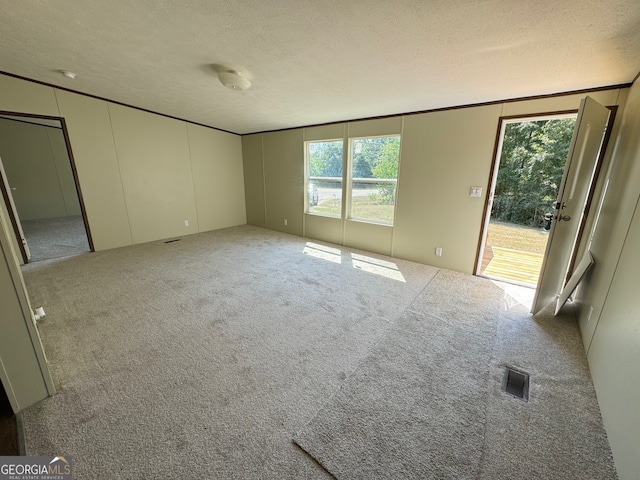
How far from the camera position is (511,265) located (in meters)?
3.91

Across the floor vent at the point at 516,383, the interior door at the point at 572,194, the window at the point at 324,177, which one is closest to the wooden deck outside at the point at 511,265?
the interior door at the point at 572,194

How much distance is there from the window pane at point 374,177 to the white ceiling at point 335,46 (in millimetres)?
926

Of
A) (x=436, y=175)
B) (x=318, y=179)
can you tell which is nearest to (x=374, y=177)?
(x=436, y=175)

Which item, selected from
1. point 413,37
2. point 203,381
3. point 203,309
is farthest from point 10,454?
point 413,37

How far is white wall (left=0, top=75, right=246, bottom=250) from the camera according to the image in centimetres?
345

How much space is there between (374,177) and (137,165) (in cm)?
413

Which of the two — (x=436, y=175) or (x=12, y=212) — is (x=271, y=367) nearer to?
(x=436, y=175)

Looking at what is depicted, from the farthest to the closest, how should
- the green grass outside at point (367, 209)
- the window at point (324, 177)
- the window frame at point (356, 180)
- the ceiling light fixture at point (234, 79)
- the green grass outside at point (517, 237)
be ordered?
the green grass outside at point (517, 237)
the window at point (324, 177)
the green grass outside at point (367, 209)
the window frame at point (356, 180)
the ceiling light fixture at point (234, 79)

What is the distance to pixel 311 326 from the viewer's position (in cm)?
222

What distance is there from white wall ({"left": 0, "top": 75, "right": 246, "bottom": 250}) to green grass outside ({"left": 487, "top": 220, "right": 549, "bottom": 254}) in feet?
19.1

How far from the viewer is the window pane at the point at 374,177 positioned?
12.9ft

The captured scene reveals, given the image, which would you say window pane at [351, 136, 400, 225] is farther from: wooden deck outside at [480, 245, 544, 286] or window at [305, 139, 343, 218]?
wooden deck outside at [480, 245, 544, 286]

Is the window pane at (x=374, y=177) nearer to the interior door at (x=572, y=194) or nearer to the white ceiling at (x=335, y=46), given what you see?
the white ceiling at (x=335, y=46)

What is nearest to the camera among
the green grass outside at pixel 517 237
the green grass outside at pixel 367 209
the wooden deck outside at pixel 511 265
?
the wooden deck outside at pixel 511 265
